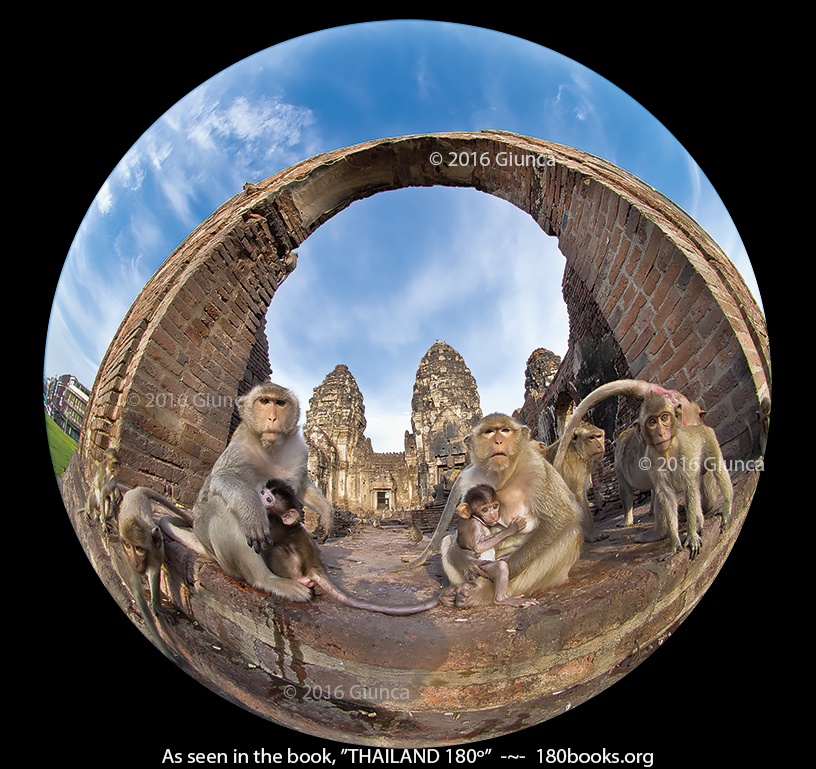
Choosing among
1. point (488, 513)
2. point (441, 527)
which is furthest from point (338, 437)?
point (488, 513)

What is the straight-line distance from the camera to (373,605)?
1639 mm

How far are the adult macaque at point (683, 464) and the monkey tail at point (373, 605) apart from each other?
104cm

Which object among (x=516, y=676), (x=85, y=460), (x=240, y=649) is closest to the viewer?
(x=516, y=676)

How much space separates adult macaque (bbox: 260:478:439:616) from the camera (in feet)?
5.47

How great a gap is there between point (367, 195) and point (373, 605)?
77.7 inches

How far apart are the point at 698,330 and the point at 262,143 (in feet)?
7.19

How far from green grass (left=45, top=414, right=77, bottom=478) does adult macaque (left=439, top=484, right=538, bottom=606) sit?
6.26 ft

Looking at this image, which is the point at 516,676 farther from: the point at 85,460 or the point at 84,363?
the point at 84,363

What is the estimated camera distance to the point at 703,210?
203 cm

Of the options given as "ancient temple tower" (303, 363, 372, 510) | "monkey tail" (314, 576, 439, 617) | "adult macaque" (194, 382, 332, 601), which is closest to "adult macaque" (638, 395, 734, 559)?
"monkey tail" (314, 576, 439, 617)

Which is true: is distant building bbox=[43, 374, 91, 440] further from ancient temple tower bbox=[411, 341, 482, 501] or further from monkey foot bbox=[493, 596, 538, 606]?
monkey foot bbox=[493, 596, 538, 606]

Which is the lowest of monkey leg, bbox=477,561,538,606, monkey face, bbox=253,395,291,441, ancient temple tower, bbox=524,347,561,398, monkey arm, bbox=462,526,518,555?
monkey leg, bbox=477,561,538,606

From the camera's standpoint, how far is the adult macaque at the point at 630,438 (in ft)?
5.86

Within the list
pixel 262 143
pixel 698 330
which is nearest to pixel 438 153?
pixel 262 143
